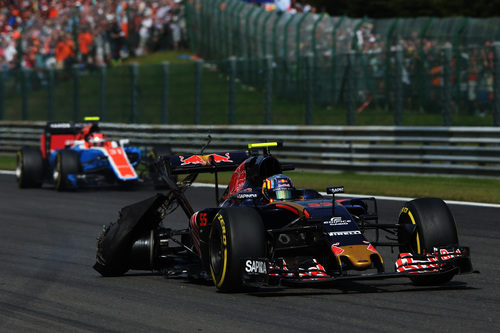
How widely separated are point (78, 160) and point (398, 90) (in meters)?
6.65

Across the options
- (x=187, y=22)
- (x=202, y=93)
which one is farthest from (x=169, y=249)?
(x=187, y=22)

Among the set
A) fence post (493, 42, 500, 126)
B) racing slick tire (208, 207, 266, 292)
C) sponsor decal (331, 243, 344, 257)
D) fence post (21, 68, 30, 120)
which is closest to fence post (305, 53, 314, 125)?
fence post (493, 42, 500, 126)

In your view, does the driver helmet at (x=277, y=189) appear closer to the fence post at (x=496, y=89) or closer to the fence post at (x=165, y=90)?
the fence post at (x=496, y=89)

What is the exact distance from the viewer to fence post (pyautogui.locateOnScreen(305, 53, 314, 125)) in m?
23.6

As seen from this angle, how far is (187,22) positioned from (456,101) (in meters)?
22.6

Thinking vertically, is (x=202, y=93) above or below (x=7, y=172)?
above

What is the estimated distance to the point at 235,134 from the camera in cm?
2500

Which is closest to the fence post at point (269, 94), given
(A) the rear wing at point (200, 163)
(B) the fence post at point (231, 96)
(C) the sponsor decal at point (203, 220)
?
(B) the fence post at point (231, 96)

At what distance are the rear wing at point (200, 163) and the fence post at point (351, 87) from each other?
12628 mm

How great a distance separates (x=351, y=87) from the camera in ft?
74.5

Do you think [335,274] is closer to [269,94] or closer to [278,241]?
[278,241]

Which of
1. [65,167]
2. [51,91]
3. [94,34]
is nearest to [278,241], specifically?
[65,167]

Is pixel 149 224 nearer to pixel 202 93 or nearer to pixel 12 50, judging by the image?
pixel 202 93

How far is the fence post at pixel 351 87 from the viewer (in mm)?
22603
